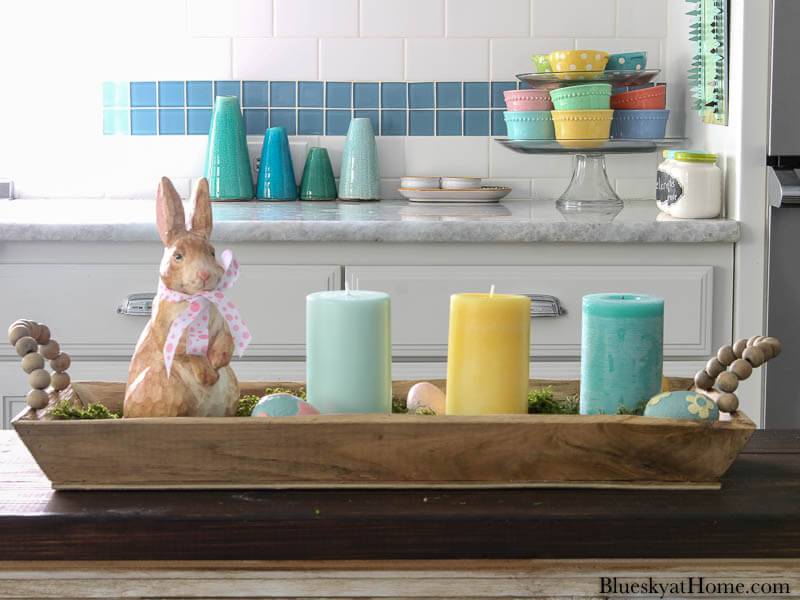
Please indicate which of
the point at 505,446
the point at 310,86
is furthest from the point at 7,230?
the point at 505,446

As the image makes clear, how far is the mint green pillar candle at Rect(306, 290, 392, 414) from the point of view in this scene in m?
0.92

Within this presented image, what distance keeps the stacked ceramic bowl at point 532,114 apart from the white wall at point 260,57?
299 millimetres

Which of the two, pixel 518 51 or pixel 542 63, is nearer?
pixel 542 63

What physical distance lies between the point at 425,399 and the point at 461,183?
56.1 inches

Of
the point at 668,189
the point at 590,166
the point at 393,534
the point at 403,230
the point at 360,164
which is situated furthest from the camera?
the point at 360,164

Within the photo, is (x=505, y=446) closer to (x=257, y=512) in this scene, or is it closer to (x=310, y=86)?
(x=257, y=512)

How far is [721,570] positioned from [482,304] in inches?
11.5

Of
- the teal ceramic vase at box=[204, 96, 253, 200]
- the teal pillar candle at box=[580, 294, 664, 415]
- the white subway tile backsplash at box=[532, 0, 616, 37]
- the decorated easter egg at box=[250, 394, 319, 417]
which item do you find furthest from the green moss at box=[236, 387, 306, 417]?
the white subway tile backsplash at box=[532, 0, 616, 37]

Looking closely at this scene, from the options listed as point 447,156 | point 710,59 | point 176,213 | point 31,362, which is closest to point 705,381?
point 176,213

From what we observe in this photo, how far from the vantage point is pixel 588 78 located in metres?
2.29

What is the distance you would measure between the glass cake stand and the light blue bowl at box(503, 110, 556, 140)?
0.02 metres

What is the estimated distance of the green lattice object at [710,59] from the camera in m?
2.08

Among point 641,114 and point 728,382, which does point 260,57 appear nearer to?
point 641,114

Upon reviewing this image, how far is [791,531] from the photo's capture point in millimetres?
814
